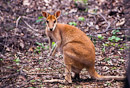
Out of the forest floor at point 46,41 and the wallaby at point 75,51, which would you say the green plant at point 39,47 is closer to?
the forest floor at point 46,41

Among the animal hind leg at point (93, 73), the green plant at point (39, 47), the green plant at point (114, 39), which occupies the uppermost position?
the green plant at point (114, 39)

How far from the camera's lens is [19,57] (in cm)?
646

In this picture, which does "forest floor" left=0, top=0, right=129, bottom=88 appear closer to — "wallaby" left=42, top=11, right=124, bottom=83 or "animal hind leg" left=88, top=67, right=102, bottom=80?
Result: "animal hind leg" left=88, top=67, right=102, bottom=80

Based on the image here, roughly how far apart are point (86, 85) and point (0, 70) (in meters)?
2.30

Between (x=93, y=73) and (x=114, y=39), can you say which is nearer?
(x=93, y=73)

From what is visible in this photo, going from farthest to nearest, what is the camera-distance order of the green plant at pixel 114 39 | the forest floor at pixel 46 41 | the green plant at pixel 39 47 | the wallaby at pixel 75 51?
the green plant at pixel 114 39, the green plant at pixel 39 47, the forest floor at pixel 46 41, the wallaby at pixel 75 51

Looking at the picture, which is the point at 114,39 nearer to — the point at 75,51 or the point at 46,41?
the point at 46,41

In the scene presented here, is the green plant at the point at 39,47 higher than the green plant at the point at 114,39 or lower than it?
lower

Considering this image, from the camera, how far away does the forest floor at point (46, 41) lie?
4.88 m

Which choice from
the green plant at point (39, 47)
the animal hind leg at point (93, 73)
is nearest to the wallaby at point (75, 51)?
the animal hind leg at point (93, 73)

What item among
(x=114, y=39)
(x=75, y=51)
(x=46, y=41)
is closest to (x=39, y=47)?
(x=46, y=41)

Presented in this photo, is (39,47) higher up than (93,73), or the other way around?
(39,47)

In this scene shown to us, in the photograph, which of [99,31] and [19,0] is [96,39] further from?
[19,0]

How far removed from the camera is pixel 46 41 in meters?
7.81
